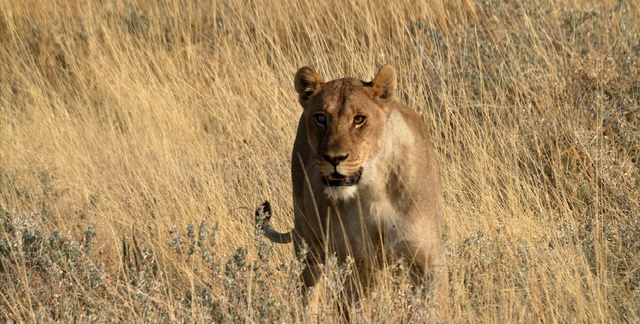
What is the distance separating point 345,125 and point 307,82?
0.53 meters

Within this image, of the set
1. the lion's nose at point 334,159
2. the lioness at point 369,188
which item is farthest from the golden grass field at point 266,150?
the lion's nose at point 334,159

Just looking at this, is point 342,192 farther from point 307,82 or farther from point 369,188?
point 307,82

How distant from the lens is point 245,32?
27.5 ft

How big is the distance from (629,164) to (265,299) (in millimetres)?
2692

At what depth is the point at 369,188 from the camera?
4.01 meters

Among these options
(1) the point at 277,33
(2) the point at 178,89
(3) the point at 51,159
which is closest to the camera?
(3) the point at 51,159

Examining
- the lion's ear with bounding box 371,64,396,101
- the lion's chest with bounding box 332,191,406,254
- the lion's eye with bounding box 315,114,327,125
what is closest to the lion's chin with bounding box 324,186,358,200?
the lion's chest with bounding box 332,191,406,254

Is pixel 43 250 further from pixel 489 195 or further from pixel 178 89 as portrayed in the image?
pixel 178 89

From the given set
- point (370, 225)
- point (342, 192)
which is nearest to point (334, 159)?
point (342, 192)

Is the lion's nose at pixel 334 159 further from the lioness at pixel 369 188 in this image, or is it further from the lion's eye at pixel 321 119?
the lion's eye at pixel 321 119

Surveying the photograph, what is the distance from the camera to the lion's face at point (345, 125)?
3.78 meters

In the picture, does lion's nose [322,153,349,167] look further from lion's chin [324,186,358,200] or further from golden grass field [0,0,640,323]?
golden grass field [0,0,640,323]

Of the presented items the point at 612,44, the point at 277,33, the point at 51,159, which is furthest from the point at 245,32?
the point at 612,44

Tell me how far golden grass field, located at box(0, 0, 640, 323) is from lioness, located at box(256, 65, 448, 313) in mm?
162
